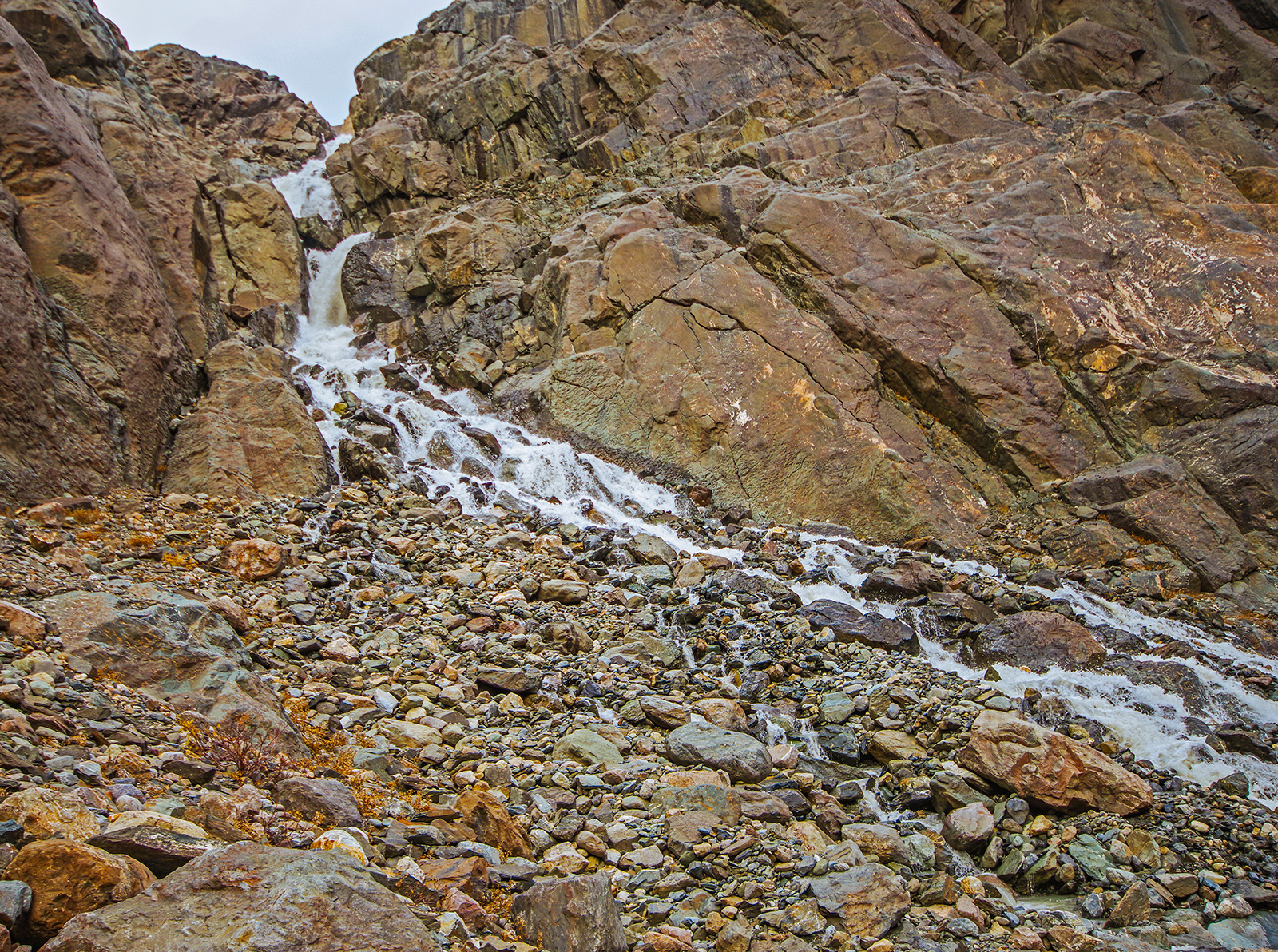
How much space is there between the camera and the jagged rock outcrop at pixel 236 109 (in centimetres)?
3803

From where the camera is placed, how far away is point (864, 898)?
5.84 m

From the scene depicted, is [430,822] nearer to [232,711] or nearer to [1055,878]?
Answer: [232,711]

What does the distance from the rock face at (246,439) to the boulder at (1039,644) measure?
1259cm

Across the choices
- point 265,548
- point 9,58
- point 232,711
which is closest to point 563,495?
point 265,548

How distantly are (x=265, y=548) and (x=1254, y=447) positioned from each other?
19794 millimetres

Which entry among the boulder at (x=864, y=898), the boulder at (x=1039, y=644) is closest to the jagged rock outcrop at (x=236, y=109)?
the boulder at (x=1039, y=644)

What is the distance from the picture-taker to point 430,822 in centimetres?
608

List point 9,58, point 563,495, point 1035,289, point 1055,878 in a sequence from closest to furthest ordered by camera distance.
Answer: point 1055,878
point 9,58
point 563,495
point 1035,289

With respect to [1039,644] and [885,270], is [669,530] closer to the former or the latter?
[1039,644]

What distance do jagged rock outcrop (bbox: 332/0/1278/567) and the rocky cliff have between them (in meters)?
6.94

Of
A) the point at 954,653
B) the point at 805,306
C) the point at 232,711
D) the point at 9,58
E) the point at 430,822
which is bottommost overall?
the point at 954,653

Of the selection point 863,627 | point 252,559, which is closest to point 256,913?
point 252,559

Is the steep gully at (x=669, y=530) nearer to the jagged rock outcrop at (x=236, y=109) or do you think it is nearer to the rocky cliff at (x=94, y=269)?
the rocky cliff at (x=94, y=269)

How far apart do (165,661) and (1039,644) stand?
11825mm
